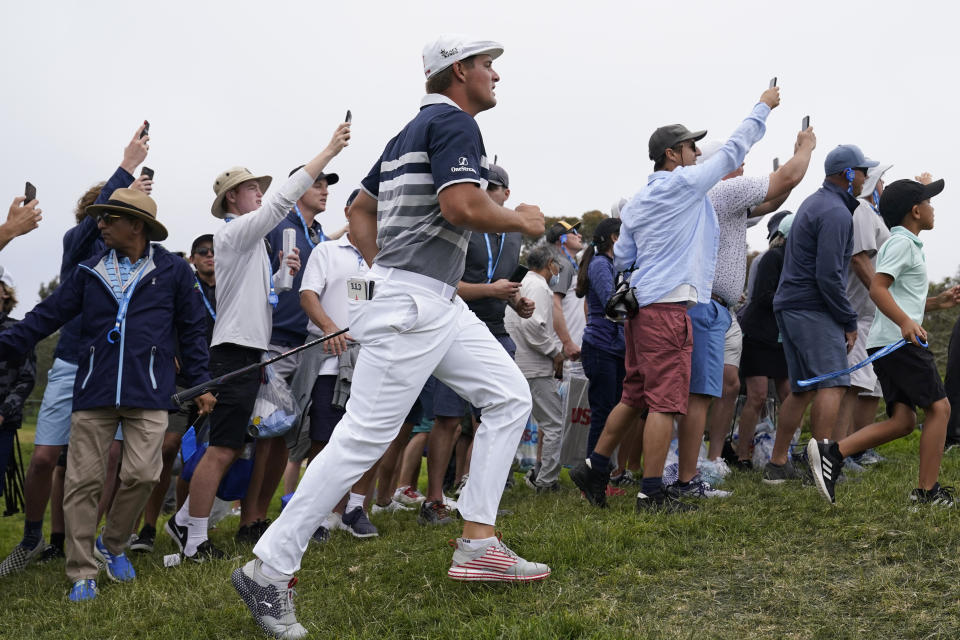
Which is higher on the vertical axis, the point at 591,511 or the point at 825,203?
the point at 825,203

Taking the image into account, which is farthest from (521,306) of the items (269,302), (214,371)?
(214,371)

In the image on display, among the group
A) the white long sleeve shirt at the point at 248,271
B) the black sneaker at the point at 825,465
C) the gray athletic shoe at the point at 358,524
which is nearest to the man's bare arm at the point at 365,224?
the white long sleeve shirt at the point at 248,271

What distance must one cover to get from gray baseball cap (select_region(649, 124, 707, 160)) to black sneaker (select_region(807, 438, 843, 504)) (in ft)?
6.91

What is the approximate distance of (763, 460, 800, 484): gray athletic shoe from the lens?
6.41m

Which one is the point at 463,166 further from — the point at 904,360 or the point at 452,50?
the point at 904,360

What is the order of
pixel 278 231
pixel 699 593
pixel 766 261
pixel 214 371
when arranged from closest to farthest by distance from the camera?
pixel 699 593, pixel 214 371, pixel 278 231, pixel 766 261

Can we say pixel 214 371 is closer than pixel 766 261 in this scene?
Yes

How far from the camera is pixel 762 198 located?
21.5 feet

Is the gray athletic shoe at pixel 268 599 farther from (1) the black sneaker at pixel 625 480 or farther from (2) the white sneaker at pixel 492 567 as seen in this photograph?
(1) the black sneaker at pixel 625 480

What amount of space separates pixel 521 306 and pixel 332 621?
9.70 ft

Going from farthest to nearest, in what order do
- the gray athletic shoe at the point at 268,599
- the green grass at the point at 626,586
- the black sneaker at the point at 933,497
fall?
1. the black sneaker at the point at 933,497
2. the gray athletic shoe at the point at 268,599
3. the green grass at the point at 626,586

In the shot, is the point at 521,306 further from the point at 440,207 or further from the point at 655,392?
the point at 440,207

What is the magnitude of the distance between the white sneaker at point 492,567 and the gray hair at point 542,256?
442cm

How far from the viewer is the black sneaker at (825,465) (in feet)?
17.1
